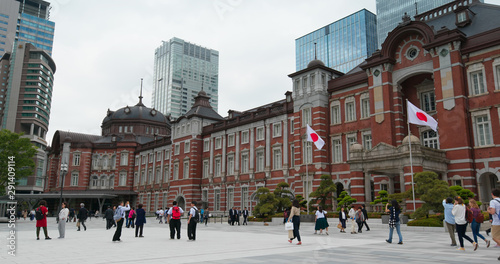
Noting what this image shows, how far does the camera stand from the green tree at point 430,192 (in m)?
20.7

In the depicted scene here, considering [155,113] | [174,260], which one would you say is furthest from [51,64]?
[174,260]

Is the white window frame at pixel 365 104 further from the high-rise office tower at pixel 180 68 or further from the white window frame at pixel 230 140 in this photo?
the high-rise office tower at pixel 180 68

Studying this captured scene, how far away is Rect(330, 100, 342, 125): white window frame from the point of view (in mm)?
36422

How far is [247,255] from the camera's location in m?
10.6

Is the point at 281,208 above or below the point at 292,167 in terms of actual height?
below

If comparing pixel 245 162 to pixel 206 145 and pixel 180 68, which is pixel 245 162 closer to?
pixel 206 145

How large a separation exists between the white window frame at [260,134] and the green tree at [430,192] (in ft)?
78.6

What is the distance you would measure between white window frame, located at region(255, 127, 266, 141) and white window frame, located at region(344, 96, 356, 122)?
1143 cm

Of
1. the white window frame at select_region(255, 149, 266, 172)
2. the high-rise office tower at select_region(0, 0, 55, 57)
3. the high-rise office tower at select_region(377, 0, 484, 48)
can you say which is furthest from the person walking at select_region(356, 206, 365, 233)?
the high-rise office tower at select_region(0, 0, 55, 57)

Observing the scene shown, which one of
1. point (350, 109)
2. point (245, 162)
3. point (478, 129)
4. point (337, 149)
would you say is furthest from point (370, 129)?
point (245, 162)

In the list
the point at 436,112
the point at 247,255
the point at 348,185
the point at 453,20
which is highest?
the point at 453,20

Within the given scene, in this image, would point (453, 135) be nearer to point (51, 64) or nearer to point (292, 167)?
point (292, 167)

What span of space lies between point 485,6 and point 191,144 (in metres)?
36.5

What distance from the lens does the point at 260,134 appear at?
44.9 m
